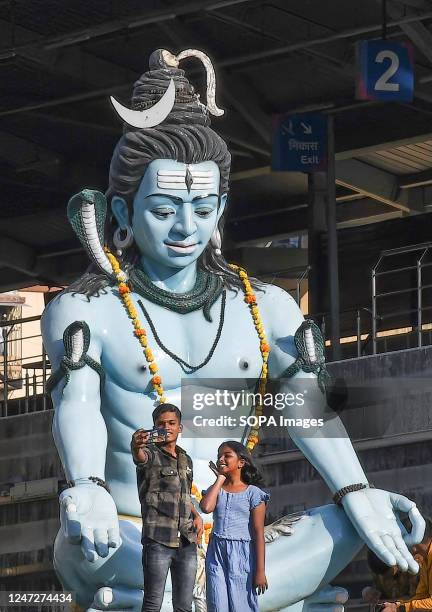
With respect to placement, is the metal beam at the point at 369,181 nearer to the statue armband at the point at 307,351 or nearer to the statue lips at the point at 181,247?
the statue armband at the point at 307,351

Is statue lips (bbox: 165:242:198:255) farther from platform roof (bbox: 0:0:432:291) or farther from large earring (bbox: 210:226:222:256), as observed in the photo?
platform roof (bbox: 0:0:432:291)

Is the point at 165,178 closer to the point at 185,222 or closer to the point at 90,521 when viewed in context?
the point at 185,222

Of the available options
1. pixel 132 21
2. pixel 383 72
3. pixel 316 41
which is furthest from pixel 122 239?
pixel 316 41

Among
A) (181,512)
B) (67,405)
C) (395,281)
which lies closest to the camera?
(181,512)

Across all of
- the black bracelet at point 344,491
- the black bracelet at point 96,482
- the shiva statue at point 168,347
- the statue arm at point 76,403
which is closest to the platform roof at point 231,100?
the shiva statue at point 168,347

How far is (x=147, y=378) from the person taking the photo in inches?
426

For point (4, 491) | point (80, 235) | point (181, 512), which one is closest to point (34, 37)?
point (4, 491)

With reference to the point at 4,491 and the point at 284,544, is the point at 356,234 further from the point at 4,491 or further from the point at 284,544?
the point at 284,544

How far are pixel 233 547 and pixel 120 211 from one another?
2.15m

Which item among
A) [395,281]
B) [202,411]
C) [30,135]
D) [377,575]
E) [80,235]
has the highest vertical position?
[30,135]

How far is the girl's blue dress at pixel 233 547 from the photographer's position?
9.63 m

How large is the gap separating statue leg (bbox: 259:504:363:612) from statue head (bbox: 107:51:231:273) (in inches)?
54.2

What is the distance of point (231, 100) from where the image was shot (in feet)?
64.6

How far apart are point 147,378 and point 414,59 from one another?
8.62m
